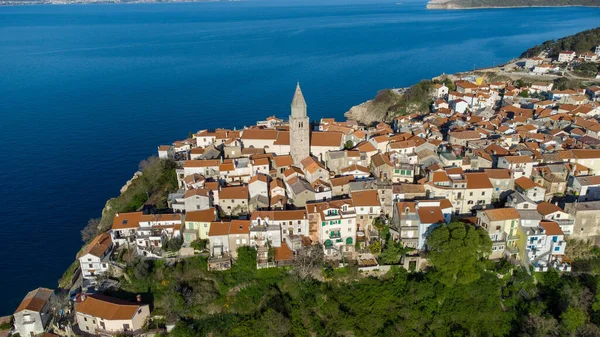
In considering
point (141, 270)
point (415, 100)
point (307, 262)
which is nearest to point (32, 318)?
point (141, 270)

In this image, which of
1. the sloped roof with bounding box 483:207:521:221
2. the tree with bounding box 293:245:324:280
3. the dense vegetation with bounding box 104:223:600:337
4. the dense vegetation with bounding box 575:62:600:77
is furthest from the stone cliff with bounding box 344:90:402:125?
the dense vegetation with bounding box 104:223:600:337

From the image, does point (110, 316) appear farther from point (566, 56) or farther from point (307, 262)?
point (566, 56)

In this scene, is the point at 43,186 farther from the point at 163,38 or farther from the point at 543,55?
the point at 163,38

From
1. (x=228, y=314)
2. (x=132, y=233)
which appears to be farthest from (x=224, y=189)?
(x=228, y=314)

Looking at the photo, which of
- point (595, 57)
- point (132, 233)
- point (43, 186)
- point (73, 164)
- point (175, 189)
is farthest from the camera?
point (595, 57)

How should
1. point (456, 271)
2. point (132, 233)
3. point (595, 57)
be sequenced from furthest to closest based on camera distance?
point (595, 57) < point (132, 233) < point (456, 271)

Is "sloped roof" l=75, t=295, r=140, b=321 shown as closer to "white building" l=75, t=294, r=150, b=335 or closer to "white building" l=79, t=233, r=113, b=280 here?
"white building" l=75, t=294, r=150, b=335

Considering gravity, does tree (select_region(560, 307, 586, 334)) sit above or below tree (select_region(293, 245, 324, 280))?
below
